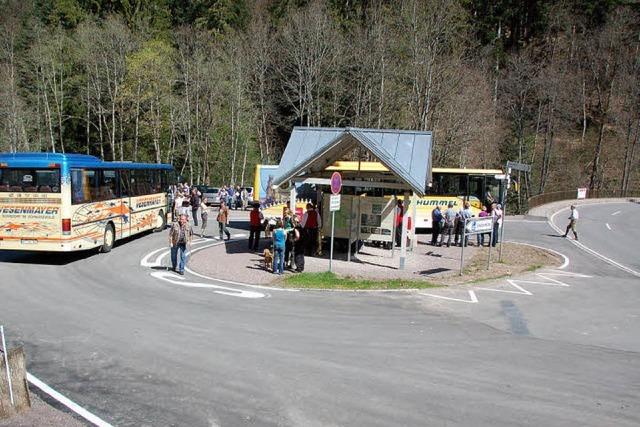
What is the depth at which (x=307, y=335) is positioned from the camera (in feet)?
32.5

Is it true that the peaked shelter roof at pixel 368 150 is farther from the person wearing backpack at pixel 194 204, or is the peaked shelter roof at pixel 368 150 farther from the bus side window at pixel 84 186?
the person wearing backpack at pixel 194 204

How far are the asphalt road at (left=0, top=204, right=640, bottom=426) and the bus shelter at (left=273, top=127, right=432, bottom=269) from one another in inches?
171

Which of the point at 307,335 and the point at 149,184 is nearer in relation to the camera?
the point at 307,335

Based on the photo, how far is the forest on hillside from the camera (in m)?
44.1

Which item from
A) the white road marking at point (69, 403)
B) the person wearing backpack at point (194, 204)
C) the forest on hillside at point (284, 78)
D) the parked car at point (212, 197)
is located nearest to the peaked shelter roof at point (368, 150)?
the person wearing backpack at point (194, 204)

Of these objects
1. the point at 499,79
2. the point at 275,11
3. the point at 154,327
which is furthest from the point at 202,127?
the point at 154,327

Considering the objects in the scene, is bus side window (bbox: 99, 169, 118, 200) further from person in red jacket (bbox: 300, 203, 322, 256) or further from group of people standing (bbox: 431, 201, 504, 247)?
group of people standing (bbox: 431, 201, 504, 247)

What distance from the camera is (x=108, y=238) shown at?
1864 cm

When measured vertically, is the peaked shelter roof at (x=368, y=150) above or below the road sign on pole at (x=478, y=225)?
above

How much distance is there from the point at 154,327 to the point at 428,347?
16.2 ft

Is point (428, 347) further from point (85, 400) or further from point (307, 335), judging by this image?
point (85, 400)

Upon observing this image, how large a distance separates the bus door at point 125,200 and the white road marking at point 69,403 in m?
13.0

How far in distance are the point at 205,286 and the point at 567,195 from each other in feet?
163

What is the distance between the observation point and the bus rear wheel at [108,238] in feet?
60.2
